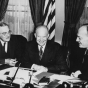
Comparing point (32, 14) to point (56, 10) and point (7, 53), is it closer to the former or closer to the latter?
point (56, 10)

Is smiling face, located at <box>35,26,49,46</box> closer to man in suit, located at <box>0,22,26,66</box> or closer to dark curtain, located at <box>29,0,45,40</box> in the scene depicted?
man in suit, located at <box>0,22,26,66</box>

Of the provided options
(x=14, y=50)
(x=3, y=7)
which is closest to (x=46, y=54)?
(x=14, y=50)

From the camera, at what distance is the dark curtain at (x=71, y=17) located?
4.72 meters

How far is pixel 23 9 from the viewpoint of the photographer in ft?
16.6

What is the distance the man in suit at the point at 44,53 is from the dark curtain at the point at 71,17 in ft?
7.17

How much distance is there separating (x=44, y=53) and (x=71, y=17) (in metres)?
2.51

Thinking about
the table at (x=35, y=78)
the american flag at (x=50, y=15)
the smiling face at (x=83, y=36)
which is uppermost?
the american flag at (x=50, y=15)

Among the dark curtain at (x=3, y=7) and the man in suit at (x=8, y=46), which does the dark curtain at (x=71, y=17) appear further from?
Result: the man in suit at (x=8, y=46)

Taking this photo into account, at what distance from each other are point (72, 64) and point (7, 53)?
1.17 m

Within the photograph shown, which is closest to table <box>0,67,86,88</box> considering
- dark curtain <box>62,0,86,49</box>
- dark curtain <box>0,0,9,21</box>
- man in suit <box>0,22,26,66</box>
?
man in suit <box>0,22,26,66</box>

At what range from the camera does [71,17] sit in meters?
4.80

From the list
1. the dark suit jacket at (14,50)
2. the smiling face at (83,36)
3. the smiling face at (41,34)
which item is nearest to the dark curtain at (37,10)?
the dark suit jacket at (14,50)

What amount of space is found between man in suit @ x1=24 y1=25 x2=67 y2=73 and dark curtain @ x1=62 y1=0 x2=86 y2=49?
86.0 inches

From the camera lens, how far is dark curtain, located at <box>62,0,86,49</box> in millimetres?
4722
